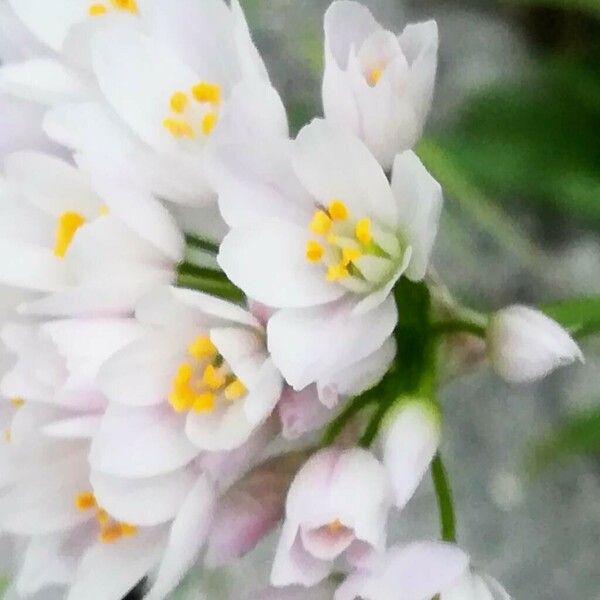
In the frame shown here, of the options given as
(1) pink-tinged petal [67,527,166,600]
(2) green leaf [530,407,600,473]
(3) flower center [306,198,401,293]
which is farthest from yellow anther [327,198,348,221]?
(2) green leaf [530,407,600,473]

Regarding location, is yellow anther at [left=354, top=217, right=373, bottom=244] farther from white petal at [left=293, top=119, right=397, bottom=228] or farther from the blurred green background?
the blurred green background

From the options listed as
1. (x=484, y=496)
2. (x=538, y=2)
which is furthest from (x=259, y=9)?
(x=484, y=496)

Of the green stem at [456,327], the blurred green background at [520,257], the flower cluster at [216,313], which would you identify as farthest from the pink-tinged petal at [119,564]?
the blurred green background at [520,257]

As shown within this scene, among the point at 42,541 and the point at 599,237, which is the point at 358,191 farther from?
the point at 599,237

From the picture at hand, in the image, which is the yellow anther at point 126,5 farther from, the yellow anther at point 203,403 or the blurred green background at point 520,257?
the blurred green background at point 520,257

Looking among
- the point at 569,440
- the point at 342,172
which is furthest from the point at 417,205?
the point at 569,440

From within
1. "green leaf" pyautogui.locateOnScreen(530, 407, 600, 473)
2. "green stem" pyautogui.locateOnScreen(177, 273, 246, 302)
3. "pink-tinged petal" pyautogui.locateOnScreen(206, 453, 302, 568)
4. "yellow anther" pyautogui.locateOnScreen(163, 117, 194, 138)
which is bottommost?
"green leaf" pyautogui.locateOnScreen(530, 407, 600, 473)
